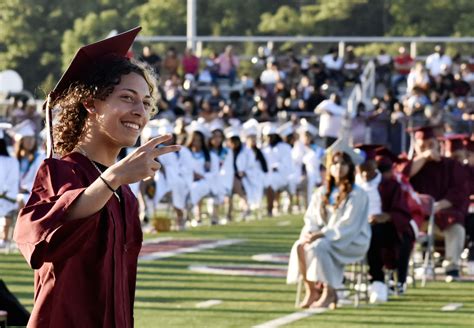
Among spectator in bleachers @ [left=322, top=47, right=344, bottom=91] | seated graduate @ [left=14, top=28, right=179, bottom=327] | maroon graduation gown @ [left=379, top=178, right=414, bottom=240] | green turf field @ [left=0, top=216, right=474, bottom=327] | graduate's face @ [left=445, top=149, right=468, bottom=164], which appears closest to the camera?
seated graduate @ [left=14, top=28, right=179, bottom=327]

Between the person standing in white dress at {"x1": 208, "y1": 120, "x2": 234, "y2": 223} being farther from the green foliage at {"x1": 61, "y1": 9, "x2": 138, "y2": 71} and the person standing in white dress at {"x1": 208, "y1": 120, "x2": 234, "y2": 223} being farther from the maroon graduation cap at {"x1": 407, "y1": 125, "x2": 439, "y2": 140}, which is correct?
the green foliage at {"x1": 61, "y1": 9, "x2": 138, "y2": 71}

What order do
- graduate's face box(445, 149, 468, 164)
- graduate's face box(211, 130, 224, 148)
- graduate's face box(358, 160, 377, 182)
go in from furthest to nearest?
graduate's face box(211, 130, 224, 148)
graduate's face box(445, 149, 468, 164)
graduate's face box(358, 160, 377, 182)

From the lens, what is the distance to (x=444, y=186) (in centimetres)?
1747

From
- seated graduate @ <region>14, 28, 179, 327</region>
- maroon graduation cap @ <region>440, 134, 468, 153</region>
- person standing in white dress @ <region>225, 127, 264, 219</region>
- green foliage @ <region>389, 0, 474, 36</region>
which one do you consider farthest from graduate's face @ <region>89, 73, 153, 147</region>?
green foliage @ <region>389, 0, 474, 36</region>

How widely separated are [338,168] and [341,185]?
261mm

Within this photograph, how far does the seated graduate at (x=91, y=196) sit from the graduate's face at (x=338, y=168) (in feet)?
27.5

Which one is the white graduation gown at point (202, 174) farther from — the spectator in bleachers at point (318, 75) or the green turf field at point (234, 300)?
the spectator in bleachers at point (318, 75)

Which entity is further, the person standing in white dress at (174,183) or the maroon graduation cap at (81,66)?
the person standing in white dress at (174,183)

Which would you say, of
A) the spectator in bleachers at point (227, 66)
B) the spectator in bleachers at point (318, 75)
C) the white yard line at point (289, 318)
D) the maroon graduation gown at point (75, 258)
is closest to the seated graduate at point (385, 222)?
the white yard line at point (289, 318)

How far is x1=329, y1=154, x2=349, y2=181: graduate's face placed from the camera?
14.1 meters

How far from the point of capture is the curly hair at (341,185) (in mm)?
14164

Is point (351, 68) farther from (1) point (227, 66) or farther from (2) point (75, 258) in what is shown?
(2) point (75, 258)

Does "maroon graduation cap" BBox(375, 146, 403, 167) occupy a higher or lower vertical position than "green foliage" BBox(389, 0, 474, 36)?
lower

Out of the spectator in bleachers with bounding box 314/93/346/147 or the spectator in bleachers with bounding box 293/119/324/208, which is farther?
the spectator in bleachers with bounding box 314/93/346/147
